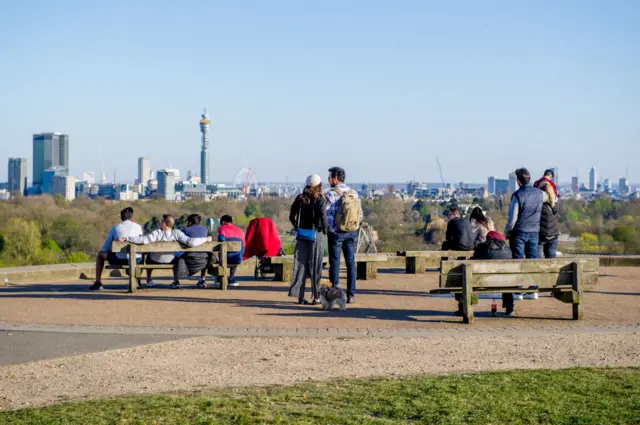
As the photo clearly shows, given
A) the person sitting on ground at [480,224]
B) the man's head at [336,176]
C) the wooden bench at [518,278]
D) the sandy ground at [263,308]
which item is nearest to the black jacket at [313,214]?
the man's head at [336,176]

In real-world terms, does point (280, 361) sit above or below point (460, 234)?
below

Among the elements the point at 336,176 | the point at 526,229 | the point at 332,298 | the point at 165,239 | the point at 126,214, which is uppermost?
the point at 336,176

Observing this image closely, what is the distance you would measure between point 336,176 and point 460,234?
4.17m

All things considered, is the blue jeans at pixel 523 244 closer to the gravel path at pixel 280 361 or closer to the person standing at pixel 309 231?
the gravel path at pixel 280 361

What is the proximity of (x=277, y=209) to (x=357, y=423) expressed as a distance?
12065cm

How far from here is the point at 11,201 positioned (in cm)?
10538

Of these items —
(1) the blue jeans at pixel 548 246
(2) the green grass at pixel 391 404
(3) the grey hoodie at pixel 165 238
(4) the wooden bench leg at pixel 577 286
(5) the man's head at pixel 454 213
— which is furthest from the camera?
(5) the man's head at pixel 454 213

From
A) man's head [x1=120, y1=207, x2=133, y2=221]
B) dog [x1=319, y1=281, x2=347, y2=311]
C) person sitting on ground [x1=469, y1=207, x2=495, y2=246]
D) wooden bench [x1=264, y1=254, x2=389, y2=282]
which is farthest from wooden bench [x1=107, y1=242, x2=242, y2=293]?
person sitting on ground [x1=469, y1=207, x2=495, y2=246]

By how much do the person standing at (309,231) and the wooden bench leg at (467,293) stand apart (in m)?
2.14

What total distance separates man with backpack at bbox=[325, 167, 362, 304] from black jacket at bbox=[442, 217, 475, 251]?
393cm

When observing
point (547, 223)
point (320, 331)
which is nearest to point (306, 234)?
point (320, 331)

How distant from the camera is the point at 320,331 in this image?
10.6m

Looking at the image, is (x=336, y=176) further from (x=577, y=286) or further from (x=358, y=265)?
(x=358, y=265)

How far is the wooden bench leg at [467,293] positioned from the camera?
437 inches
